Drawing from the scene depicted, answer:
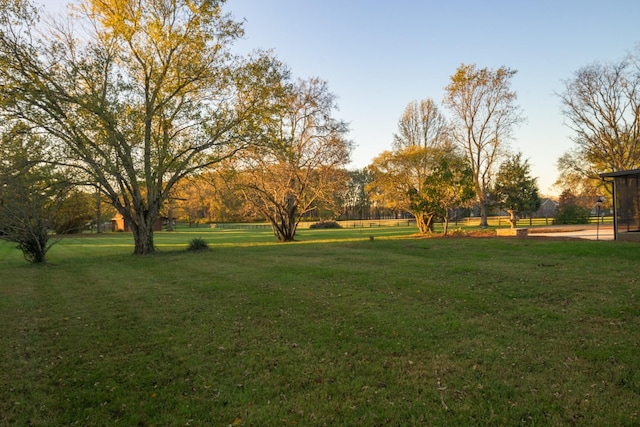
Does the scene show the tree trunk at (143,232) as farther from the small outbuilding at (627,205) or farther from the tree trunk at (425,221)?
the small outbuilding at (627,205)

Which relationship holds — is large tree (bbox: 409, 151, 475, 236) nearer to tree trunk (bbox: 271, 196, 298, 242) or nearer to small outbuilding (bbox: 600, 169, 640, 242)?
small outbuilding (bbox: 600, 169, 640, 242)

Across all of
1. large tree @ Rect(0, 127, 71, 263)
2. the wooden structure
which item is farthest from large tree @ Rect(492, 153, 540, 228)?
the wooden structure

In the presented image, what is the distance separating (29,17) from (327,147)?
17198 millimetres

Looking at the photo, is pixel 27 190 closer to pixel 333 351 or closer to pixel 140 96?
pixel 140 96

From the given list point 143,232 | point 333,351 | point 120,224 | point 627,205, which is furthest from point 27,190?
point 120,224

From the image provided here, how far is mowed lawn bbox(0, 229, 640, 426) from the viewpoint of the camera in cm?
361

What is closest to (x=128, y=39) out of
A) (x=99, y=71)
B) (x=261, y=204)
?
(x=99, y=71)

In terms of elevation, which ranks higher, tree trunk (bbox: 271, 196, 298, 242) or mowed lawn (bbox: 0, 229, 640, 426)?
tree trunk (bbox: 271, 196, 298, 242)

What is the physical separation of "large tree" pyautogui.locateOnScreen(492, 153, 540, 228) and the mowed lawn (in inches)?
1348

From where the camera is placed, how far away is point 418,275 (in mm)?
10312

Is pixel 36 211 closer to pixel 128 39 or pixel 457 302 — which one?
pixel 128 39

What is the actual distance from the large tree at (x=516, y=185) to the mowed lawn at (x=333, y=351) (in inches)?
1348

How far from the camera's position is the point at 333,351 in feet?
16.6

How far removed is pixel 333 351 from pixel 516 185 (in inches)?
1681
